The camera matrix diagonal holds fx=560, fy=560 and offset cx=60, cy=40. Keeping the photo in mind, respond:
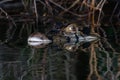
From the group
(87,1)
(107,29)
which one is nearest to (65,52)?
(107,29)

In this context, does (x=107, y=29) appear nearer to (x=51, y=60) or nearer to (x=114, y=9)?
(x=114, y=9)

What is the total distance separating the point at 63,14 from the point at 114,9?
1.67 m

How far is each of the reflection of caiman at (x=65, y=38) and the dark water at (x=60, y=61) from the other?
200 mm

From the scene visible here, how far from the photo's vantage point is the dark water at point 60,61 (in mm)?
8961

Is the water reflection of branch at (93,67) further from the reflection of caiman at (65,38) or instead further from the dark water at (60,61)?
the reflection of caiman at (65,38)

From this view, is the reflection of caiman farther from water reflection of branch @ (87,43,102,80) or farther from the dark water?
water reflection of branch @ (87,43,102,80)

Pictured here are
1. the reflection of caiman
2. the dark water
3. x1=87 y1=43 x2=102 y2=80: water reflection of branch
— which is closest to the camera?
x1=87 y1=43 x2=102 y2=80: water reflection of branch

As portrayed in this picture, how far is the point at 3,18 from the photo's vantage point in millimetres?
17703

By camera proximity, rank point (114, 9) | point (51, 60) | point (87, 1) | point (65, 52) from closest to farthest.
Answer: point (51, 60) < point (65, 52) < point (87, 1) < point (114, 9)

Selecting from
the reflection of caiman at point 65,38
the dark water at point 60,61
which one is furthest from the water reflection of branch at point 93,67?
the reflection of caiman at point 65,38

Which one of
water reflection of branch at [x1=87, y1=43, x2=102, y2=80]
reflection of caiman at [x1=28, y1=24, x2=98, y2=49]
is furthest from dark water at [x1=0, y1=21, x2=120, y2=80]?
reflection of caiman at [x1=28, y1=24, x2=98, y2=49]

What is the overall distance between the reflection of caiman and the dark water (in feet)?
0.66

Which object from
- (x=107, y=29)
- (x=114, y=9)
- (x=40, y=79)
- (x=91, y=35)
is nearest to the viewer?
(x=40, y=79)

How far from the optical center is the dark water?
8.96m
